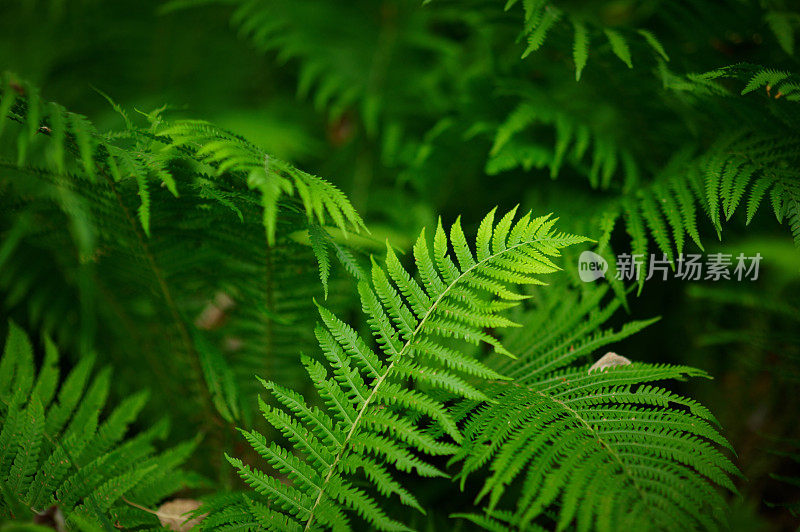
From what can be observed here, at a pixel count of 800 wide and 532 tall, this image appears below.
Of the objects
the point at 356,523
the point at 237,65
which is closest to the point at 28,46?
the point at 237,65

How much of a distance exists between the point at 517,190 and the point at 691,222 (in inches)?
29.4

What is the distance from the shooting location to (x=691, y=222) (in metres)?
1.09

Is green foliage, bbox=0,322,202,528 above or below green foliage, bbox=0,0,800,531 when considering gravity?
below

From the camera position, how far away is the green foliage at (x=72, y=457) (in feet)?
3.05

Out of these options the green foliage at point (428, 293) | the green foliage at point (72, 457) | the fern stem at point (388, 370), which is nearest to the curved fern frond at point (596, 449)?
the green foliage at point (428, 293)

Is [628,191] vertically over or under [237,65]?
under

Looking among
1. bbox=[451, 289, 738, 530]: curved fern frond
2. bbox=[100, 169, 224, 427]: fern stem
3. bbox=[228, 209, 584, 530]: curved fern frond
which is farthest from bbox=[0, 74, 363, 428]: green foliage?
bbox=[451, 289, 738, 530]: curved fern frond

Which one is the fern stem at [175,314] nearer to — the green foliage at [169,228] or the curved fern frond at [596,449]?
the green foliage at [169,228]

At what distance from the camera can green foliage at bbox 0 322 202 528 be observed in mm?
931

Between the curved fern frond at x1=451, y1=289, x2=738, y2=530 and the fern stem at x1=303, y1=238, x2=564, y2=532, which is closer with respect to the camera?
the curved fern frond at x1=451, y1=289, x2=738, y2=530

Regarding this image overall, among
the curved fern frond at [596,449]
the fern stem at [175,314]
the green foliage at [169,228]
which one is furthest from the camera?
the fern stem at [175,314]

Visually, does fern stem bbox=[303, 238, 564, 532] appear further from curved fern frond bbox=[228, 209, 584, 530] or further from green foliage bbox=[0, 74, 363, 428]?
green foliage bbox=[0, 74, 363, 428]

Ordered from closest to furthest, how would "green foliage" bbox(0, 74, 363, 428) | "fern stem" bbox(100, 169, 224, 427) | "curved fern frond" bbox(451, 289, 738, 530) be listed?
"curved fern frond" bbox(451, 289, 738, 530) → "green foliage" bbox(0, 74, 363, 428) → "fern stem" bbox(100, 169, 224, 427)

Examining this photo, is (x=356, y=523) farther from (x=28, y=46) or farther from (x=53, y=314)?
(x=28, y=46)
